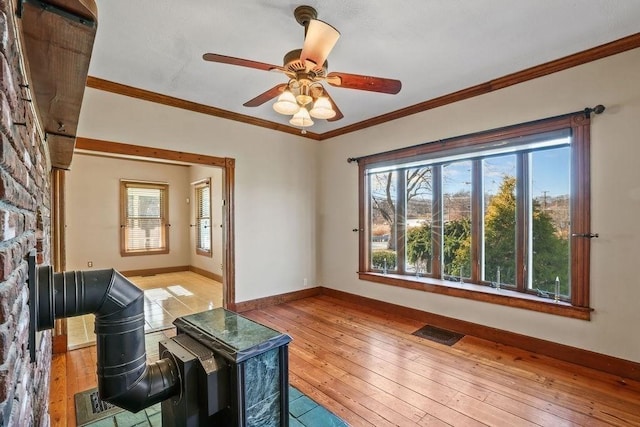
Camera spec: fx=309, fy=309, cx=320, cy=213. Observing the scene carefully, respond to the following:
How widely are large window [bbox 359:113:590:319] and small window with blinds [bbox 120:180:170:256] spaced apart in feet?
16.3

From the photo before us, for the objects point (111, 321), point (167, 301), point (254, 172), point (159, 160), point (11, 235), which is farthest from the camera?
point (167, 301)

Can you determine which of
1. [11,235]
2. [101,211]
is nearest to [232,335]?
[11,235]

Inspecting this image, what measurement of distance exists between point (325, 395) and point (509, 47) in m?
3.10

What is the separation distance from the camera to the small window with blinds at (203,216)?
6.58 meters

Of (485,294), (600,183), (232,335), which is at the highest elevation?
(600,183)

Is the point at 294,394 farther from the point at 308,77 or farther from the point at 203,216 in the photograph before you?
the point at 203,216

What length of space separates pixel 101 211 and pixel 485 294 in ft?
22.8

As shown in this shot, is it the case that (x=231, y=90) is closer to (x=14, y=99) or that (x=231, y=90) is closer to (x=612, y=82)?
(x=14, y=99)

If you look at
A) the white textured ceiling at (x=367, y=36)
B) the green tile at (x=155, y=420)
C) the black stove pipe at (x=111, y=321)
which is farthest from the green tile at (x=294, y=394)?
the white textured ceiling at (x=367, y=36)

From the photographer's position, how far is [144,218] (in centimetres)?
685

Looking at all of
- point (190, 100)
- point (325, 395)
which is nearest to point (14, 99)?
point (325, 395)

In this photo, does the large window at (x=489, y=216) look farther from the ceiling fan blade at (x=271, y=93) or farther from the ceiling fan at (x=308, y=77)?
the ceiling fan blade at (x=271, y=93)

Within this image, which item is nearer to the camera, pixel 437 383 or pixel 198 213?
pixel 437 383

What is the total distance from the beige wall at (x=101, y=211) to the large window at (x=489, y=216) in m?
4.98
